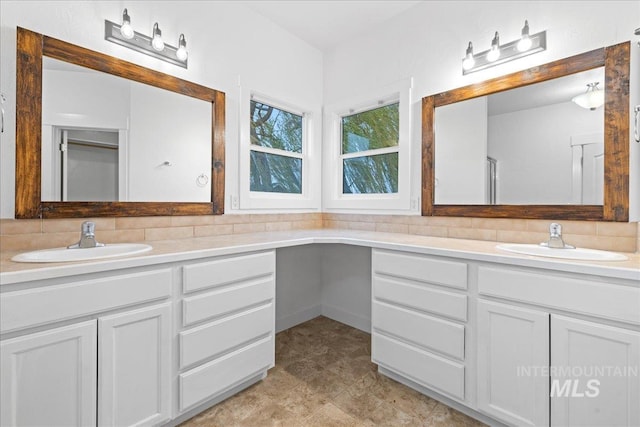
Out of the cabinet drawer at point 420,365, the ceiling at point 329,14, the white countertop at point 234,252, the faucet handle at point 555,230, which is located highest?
the ceiling at point 329,14

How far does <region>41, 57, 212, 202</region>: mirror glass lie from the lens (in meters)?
1.58

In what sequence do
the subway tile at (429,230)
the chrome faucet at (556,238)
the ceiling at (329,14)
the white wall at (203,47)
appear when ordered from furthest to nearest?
the ceiling at (329,14), the subway tile at (429,230), the chrome faucet at (556,238), the white wall at (203,47)

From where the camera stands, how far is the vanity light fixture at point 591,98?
163 centimetres

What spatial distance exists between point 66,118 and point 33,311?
42.9 inches

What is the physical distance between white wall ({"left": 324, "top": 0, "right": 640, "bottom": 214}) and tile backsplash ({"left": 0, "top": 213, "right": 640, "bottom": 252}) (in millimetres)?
349

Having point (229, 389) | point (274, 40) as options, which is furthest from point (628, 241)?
point (274, 40)

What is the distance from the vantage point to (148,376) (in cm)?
135

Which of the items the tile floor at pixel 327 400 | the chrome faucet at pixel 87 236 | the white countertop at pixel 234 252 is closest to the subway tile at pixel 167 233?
the white countertop at pixel 234 252

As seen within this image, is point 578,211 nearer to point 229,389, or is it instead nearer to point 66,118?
point 229,389

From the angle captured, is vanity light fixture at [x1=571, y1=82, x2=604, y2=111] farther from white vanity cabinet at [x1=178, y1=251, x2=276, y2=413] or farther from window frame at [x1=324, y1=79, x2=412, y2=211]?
white vanity cabinet at [x1=178, y1=251, x2=276, y2=413]

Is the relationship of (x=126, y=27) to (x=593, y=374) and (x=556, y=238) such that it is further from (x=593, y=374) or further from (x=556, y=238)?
(x=593, y=374)

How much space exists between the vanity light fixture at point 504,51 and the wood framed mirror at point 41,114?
1.97 m

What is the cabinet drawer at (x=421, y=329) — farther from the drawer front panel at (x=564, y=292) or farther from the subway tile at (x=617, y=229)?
the subway tile at (x=617, y=229)

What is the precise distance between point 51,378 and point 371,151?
2.54 meters
